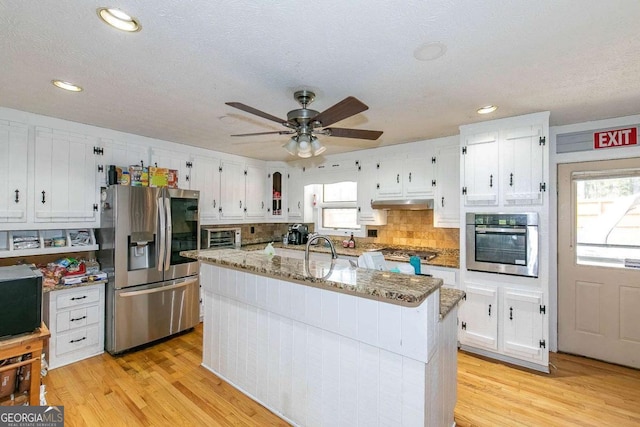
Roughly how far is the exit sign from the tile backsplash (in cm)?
158

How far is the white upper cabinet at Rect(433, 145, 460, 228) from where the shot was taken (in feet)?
11.2

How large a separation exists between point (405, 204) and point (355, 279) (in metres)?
2.29

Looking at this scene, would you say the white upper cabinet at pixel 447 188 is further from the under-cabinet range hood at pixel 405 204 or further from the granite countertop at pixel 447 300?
the granite countertop at pixel 447 300

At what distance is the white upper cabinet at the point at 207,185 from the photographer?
13.0 feet

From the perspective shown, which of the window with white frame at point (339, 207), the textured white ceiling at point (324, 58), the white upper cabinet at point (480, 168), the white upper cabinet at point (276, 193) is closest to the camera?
the textured white ceiling at point (324, 58)

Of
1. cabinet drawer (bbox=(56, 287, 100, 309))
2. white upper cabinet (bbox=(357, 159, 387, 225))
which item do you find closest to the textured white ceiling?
white upper cabinet (bbox=(357, 159, 387, 225))

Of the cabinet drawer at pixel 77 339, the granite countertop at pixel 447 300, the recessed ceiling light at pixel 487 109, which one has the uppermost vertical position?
the recessed ceiling light at pixel 487 109

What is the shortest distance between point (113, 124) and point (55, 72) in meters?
1.18

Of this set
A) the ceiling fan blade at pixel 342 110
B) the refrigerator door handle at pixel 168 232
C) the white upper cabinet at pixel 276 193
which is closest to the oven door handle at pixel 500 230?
the ceiling fan blade at pixel 342 110

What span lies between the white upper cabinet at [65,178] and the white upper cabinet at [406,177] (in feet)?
11.0

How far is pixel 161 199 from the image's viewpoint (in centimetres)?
326

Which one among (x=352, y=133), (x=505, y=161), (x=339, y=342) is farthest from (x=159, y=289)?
(x=505, y=161)

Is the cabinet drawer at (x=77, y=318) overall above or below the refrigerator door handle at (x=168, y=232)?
below

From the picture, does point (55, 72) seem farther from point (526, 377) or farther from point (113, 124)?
point (526, 377)
